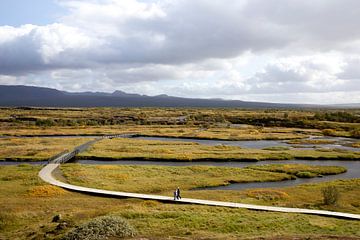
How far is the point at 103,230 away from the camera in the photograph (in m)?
31.4

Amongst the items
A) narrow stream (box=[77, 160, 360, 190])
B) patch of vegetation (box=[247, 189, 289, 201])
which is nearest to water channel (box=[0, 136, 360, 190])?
narrow stream (box=[77, 160, 360, 190])

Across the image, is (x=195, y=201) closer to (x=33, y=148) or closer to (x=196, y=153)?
(x=196, y=153)

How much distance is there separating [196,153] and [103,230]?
184ft

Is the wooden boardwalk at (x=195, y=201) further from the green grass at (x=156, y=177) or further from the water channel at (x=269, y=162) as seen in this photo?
the water channel at (x=269, y=162)

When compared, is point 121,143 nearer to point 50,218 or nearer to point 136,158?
point 136,158

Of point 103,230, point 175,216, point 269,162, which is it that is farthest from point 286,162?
point 103,230

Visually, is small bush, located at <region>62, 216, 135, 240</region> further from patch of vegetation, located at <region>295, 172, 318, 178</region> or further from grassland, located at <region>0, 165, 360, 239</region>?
patch of vegetation, located at <region>295, 172, 318, 178</region>

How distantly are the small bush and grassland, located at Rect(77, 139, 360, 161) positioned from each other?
47.4 meters

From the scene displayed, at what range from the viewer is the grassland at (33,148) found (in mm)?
80375

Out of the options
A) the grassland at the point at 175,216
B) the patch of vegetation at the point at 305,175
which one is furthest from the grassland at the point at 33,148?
the patch of vegetation at the point at 305,175

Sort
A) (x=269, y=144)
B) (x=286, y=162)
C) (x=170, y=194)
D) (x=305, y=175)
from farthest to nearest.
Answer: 1. (x=269, y=144)
2. (x=286, y=162)
3. (x=305, y=175)
4. (x=170, y=194)

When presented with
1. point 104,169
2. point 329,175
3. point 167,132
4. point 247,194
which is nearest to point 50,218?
point 247,194

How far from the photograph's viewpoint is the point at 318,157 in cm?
8300

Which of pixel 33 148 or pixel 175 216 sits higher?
pixel 175 216
